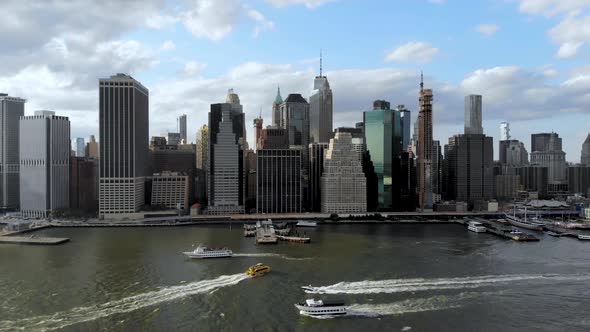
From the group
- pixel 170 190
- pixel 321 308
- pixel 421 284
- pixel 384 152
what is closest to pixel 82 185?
pixel 170 190

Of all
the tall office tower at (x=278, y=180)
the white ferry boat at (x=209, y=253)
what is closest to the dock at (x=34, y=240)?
the white ferry boat at (x=209, y=253)

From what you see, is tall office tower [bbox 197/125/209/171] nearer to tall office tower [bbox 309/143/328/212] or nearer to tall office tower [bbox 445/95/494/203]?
tall office tower [bbox 309/143/328/212]

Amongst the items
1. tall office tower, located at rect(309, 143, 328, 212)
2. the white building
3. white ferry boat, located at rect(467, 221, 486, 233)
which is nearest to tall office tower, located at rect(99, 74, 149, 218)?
the white building

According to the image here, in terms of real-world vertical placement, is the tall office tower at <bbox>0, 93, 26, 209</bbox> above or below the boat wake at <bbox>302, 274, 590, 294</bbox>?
above

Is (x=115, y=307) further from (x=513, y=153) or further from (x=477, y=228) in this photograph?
(x=513, y=153)

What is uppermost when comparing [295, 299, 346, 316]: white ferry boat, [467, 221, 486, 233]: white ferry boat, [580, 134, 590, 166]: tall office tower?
[580, 134, 590, 166]: tall office tower

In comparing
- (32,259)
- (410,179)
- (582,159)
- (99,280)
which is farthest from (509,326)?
(582,159)

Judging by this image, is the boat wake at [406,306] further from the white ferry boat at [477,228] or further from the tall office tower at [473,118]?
the tall office tower at [473,118]
